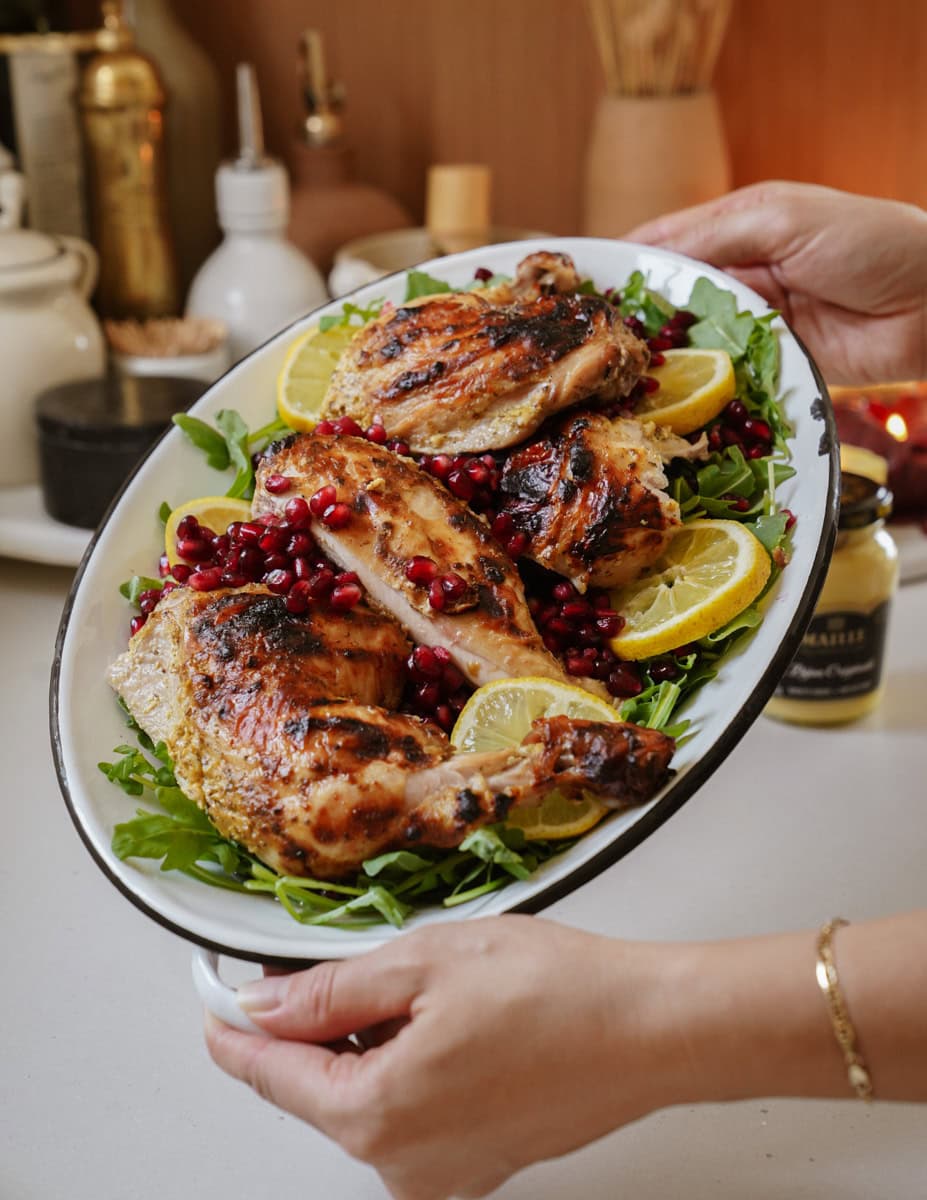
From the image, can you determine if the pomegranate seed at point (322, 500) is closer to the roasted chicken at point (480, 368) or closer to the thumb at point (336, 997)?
the roasted chicken at point (480, 368)

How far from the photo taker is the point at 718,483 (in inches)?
66.3

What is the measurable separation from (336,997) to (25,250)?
1.96 meters

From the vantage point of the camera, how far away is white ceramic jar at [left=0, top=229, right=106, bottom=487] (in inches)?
104

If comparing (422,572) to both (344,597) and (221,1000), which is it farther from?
(221,1000)

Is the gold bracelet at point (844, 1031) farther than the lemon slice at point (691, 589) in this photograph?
No

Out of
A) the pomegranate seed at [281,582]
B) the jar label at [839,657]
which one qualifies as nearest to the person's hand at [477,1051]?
the pomegranate seed at [281,582]

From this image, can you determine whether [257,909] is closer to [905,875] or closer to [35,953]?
[35,953]

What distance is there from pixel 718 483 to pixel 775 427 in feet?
0.34

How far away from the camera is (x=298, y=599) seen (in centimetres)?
148

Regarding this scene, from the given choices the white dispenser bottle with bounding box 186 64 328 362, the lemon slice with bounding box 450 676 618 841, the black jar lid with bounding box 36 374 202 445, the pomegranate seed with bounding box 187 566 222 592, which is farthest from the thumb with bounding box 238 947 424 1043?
the white dispenser bottle with bounding box 186 64 328 362

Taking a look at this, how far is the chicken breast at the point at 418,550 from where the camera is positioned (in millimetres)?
1483

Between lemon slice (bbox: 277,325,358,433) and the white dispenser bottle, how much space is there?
3.50 ft

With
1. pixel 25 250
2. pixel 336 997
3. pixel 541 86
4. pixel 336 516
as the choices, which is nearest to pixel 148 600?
pixel 336 516

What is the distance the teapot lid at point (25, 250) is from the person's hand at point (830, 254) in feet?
3.90
